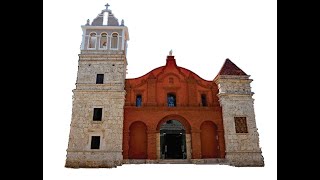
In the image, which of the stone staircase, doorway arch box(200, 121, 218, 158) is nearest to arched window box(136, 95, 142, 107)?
the stone staircase

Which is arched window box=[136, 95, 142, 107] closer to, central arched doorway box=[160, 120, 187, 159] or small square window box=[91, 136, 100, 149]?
central arched doorway box=[160, 120, 187, 159]

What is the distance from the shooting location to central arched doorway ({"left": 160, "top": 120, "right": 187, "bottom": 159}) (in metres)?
22.2

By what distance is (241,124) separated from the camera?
70.5 feet

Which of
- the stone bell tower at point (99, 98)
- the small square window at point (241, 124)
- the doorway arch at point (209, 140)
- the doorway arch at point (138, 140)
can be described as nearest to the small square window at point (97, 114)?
the stone bell tower at point (99, 98)

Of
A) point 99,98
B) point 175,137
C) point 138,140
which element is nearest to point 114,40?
point 99,98

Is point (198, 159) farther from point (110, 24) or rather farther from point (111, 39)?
point (110, 24)

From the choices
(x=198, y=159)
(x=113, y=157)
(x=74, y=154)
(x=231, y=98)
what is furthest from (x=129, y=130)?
(x=231, y=98)

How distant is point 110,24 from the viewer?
24.6 metres

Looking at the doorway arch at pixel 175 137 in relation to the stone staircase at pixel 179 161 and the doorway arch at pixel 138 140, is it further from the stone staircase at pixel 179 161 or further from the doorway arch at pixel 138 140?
the doorway arch at pixel 138 140

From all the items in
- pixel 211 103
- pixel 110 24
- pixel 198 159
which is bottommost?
pixel 198 159

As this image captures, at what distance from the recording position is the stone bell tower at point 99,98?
64.8 ft

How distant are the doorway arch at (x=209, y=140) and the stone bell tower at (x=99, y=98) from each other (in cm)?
720

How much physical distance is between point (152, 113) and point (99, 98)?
480 cm

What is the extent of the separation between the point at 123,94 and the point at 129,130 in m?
3.20
